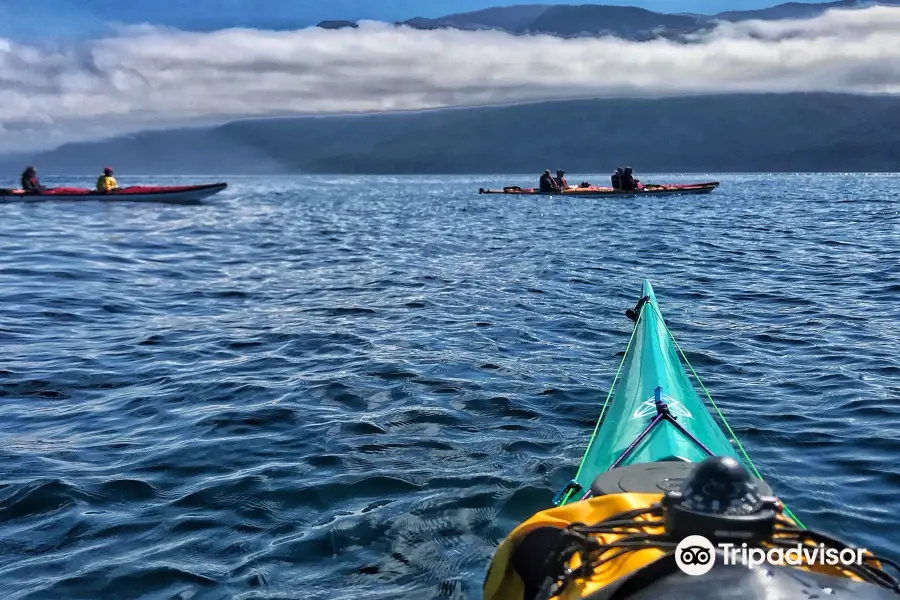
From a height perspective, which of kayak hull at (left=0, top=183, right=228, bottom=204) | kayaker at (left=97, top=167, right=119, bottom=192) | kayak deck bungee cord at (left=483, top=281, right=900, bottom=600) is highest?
kayaker at (left=97, top=167, right=119, bottom=192)

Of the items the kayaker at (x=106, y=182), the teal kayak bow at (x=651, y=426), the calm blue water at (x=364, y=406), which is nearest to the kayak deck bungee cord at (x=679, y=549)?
the teal kayak bow at (x=651, y=426)

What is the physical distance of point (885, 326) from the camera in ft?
35.0

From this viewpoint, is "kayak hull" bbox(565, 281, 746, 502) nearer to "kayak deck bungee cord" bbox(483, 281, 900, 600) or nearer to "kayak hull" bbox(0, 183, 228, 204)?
"kayak deck bungee cord" bbox(483, 281, 900, 600)

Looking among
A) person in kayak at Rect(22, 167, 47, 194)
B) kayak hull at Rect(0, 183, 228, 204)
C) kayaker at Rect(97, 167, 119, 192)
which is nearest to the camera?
kayaker at Rect(97, 167, 119, 192)

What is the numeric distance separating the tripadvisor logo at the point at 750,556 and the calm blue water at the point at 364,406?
2145mm

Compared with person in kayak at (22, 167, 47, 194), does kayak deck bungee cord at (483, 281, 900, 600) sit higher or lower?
lower

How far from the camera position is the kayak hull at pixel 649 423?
466cm

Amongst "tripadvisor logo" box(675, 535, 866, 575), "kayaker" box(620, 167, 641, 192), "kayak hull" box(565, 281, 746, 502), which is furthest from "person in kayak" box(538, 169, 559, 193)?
"tripadvisor logo" box(675, 535, 866, 575)

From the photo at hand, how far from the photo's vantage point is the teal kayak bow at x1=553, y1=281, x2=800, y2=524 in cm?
462

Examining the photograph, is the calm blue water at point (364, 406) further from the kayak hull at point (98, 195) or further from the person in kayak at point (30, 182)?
the person in kayak at point (30, 182)

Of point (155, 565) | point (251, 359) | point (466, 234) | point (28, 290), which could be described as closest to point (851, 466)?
point (155, 565)

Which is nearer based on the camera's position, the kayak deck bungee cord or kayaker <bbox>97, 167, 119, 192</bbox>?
the kayak deck bungee cord

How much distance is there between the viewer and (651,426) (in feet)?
15.9

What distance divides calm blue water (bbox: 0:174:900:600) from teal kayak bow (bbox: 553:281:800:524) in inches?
27.4
